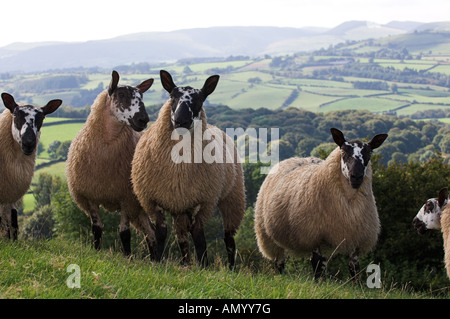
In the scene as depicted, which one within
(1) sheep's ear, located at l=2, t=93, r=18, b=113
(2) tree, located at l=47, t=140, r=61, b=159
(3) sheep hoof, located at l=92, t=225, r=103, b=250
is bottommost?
(2) tree, located at l=47, t=140, r=61, b=159

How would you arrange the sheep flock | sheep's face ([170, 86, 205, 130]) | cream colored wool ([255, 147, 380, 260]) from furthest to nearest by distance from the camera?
cream colored wool ([255, 147, 380, 260]) → the sheep flock → sheep's face ([170, 86, 205, 130])

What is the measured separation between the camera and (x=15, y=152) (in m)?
9.59

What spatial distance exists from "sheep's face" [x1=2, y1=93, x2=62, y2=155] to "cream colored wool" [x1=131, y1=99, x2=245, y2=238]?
1.79m

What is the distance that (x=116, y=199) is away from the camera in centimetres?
964

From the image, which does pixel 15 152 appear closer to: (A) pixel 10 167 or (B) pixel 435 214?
(A) pixel 10 167

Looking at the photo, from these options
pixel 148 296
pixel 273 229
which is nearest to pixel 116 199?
pixel 273 229

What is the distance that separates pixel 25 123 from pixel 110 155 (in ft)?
5.07

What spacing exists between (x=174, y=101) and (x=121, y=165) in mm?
1745

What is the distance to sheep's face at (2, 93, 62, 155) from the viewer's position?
29.8ft

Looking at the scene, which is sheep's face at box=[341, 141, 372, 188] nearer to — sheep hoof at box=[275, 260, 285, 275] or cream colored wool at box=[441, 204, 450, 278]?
cream colored wool at box=[441, 204, 450, 278]

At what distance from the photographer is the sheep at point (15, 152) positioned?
30.1 ft

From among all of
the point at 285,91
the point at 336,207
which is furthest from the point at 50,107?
the point at 285,91

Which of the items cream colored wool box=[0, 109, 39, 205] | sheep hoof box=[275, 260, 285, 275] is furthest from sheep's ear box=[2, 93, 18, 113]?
sheep hoof box=[275, 260, 285, 275]
